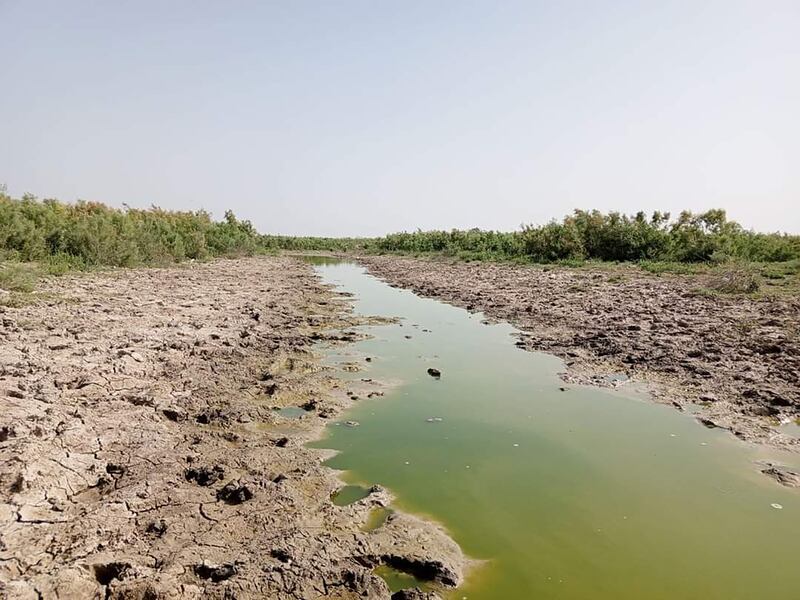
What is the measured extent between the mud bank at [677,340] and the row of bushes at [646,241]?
29.6 ft

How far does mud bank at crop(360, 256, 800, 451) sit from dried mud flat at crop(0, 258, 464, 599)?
537 centimetres

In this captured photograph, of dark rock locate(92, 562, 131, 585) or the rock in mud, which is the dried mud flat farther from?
the rock in mud

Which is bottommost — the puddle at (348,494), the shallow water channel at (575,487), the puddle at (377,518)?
the puddle at (348,494)

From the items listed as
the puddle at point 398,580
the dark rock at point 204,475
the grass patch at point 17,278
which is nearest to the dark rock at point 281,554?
the puddle at point 398,580

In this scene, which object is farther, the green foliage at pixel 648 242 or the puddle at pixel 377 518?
the green foliage at pixel 648 242

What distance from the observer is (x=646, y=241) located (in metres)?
30.9

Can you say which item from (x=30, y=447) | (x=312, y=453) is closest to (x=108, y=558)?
(x=30, y=447)

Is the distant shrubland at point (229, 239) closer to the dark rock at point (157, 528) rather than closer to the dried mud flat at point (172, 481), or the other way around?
the dried mud flat at point (172, 481)

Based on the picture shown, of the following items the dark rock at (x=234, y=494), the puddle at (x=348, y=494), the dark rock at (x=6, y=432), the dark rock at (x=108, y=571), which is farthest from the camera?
the puddle at (x=348, y=494)

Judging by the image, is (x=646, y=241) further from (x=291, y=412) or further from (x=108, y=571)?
(x=108, y=571)

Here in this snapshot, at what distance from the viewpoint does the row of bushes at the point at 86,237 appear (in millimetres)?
18047

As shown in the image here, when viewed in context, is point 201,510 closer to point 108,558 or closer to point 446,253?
point 108,558

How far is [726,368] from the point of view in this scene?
9.05 meters

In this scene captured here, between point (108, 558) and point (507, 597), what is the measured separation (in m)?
2.82
